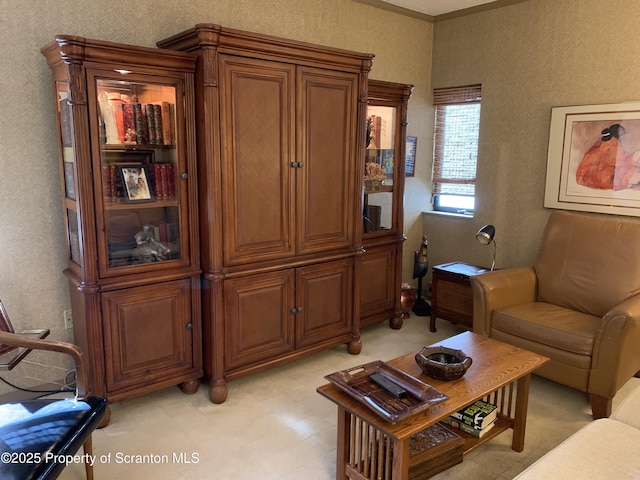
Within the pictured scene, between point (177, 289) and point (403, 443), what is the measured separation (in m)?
1.53

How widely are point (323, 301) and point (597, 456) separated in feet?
5.96

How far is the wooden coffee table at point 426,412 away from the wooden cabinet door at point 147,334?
1104 mm

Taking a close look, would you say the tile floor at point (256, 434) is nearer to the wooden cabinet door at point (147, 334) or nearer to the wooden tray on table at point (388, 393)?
the wooden cabinet door at point (147, 334)

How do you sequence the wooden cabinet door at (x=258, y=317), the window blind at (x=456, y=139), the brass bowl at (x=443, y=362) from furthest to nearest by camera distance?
the window blind at (x=456, y=139), the wooden cabinet door at (x=258, y=317), the brass bowl at (x=443, y=362)

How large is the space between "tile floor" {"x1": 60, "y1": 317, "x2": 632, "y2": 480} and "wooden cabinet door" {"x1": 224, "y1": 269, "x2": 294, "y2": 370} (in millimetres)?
224

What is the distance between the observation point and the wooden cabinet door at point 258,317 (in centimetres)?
276

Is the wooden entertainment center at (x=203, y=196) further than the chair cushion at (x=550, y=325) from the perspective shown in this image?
No

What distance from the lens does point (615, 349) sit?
252cm

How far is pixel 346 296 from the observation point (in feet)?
10.8

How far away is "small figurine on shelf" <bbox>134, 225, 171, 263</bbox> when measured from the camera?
2.60 meters

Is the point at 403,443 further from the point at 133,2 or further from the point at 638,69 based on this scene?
the point at 638,69

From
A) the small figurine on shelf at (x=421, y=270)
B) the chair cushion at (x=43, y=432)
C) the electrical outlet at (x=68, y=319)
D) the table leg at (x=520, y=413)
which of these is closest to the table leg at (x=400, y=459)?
the table leg at (x=520, y=413)

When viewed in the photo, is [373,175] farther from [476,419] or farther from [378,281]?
[476,419]

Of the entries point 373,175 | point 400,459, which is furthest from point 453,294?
point 400,459
